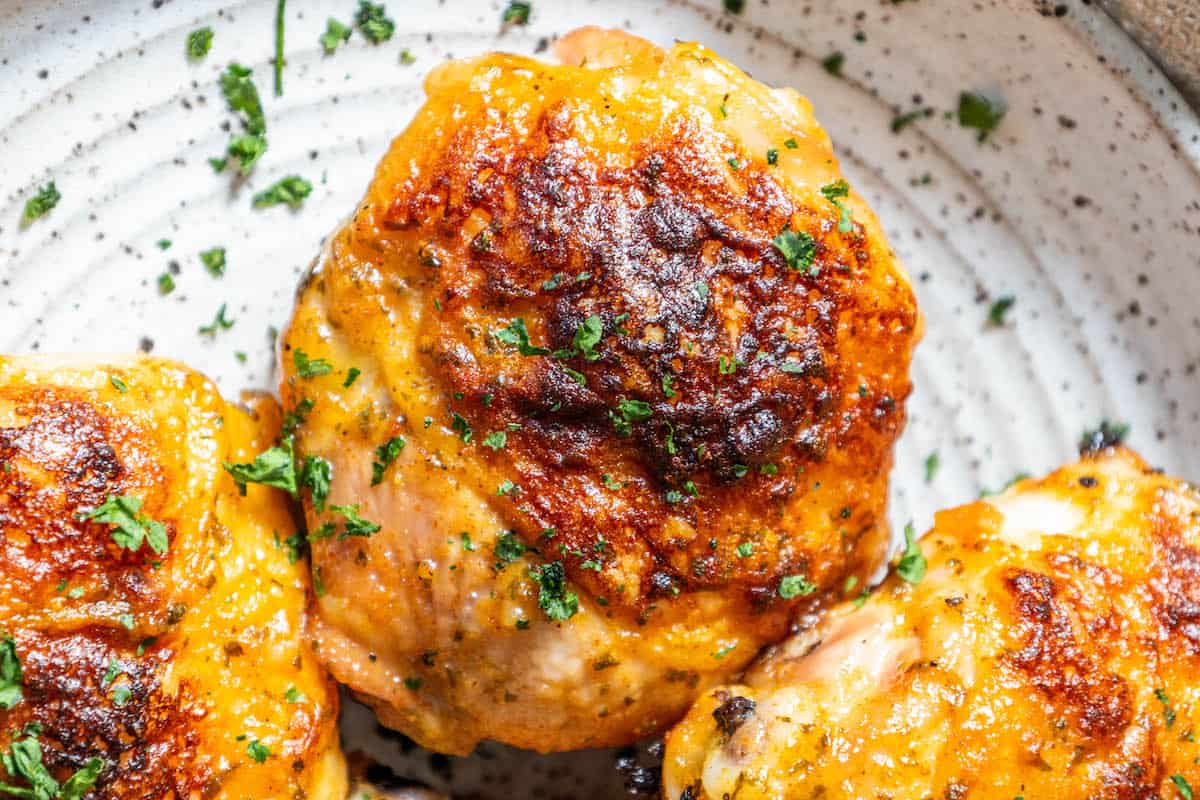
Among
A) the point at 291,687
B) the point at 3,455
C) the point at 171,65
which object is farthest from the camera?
the point at 171,65

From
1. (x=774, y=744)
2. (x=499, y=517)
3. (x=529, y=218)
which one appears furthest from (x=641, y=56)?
(x=774, y=744)

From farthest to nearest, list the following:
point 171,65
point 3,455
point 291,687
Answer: point 171,65 < point 291,687 < point 3,455

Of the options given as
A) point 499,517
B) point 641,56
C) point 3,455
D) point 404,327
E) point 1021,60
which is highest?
point 1021,60

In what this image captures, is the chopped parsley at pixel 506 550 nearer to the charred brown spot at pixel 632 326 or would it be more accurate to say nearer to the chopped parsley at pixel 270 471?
the charred brown spot at pixel 632 326

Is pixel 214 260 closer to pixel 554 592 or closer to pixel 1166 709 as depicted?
pixel 554 592

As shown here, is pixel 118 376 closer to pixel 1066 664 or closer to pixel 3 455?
pixel 3 455

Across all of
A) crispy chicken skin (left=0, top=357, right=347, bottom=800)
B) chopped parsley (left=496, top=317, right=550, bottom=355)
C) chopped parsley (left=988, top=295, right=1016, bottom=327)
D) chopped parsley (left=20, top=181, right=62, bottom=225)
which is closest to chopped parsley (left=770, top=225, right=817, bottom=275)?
chopped parsley (left=496, top=317, right=550, bottom=355)
